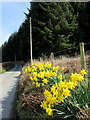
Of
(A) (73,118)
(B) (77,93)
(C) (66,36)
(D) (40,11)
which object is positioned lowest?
(A) (73,118)

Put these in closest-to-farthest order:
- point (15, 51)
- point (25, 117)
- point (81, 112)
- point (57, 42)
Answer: point (81, 112), point (25, 117), point (57, 42), point (15, 51)

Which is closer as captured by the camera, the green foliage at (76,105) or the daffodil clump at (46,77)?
the green foliage at (76,105)

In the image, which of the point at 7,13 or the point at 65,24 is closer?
the point at 7,13

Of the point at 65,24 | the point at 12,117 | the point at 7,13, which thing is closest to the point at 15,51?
the point at 65,24

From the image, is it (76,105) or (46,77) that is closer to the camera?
(76,105)

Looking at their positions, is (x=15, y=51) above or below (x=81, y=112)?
above

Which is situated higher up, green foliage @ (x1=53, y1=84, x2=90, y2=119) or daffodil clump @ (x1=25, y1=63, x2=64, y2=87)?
daffodil clump @ (x1=25, y1=63, x2=64, y2=87)

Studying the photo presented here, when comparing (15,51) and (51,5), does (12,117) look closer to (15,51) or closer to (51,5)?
(51,5)

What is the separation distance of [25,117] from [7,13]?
28.4 feet

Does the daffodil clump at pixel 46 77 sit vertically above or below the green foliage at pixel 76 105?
above

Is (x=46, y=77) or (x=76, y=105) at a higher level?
(x=46, y=77)

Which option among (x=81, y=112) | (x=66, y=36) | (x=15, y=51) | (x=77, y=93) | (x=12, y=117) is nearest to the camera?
(x=81, y=112)

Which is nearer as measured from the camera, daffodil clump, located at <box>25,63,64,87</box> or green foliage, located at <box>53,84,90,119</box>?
green foliage, located at <box>53,84,90,119</box>

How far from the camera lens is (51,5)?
1817 centimetres
